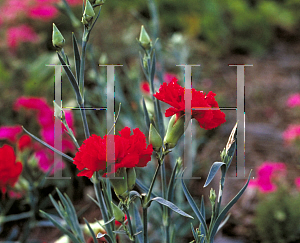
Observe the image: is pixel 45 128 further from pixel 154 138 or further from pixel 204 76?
pixel 204 76

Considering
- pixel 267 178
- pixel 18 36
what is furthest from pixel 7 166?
Result: pixel 18 36

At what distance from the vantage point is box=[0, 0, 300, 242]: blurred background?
109 cm

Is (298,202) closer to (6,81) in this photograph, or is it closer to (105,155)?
(105,155)

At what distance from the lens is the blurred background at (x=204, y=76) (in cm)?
109

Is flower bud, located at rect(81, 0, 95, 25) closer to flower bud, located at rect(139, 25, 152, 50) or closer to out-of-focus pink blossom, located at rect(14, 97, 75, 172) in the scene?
flower bud, located at rect(139, 25, 152, 50)

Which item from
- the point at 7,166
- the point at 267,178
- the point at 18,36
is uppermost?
the point at 18,36

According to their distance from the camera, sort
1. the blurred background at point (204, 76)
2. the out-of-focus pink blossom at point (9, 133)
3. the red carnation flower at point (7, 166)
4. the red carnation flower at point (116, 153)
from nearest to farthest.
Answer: the red carnation flower at point (116, 153) → the red carnation flower at point (7, 166) → the out-of-focus pink blossom at point (9, 133) → the blurred background at point (204, 76)

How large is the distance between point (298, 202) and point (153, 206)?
0.52m

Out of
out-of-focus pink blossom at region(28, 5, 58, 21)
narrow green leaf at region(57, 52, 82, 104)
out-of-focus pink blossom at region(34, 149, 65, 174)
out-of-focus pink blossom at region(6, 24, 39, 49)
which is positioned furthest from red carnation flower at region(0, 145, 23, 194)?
out-of-focus pink blossom at region(28, 5, 58, 21)

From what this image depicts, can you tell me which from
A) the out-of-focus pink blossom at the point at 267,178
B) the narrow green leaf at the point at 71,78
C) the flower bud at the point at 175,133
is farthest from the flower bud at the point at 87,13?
the out-of-focus pink blossom at the point at 267,178

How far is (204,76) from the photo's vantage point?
7.16ft

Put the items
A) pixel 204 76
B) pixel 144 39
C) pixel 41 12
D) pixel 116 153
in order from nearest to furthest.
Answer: pixel 116 153 < pixel 144 39 < pixel 41 12 < pixel 204 76

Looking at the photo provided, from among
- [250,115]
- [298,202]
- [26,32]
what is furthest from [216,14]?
[298,202]

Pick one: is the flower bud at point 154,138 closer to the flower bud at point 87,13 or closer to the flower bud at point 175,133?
the flower bud at point 175,133
